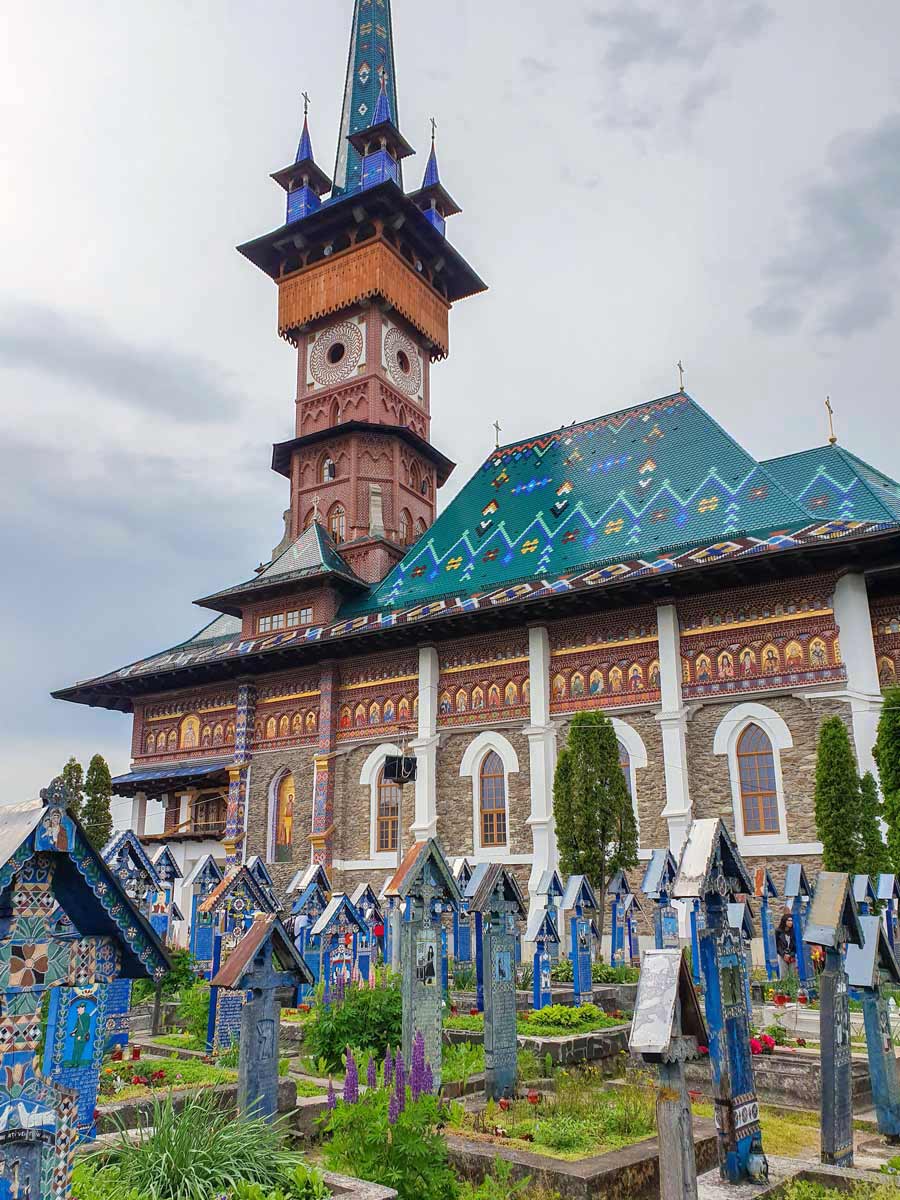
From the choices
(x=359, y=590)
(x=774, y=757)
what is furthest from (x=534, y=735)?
(x=359, y=590)

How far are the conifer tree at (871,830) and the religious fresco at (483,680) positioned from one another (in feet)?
25.4

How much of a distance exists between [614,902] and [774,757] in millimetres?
4715

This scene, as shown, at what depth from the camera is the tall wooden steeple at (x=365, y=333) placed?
3100 cm

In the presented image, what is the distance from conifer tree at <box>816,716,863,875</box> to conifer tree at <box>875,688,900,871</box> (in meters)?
0.64

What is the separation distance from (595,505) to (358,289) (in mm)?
13051

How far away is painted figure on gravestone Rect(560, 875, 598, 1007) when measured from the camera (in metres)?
12.7

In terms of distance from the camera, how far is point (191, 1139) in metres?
A: 5.18

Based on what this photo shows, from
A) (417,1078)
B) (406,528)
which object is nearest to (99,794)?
(406,528)

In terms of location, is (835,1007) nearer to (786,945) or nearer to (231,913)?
(231,913)

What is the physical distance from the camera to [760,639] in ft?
63.7

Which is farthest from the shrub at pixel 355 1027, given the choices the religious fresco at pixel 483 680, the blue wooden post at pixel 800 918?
the religious fresco at pixel 483 680

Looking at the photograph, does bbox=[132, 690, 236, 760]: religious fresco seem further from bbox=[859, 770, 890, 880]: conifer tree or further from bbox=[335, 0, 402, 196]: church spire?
bbox=[335, 0, 402, 196]: church spire

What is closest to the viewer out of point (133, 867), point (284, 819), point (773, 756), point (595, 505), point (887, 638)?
point (133, 867)

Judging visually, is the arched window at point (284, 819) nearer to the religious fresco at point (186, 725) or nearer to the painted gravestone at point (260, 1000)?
the religious fresco at point (186, 725)
